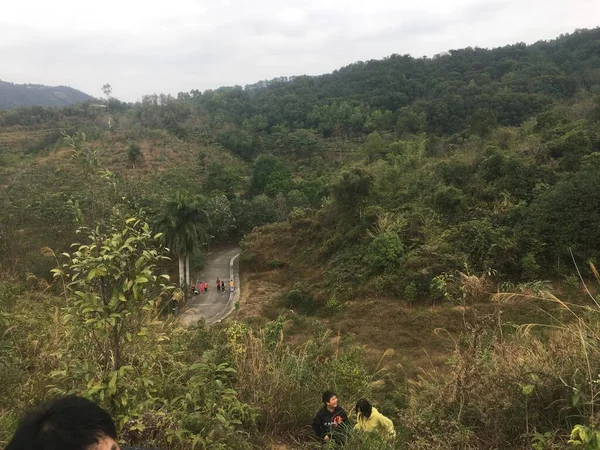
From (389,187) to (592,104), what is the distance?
44.5 feet

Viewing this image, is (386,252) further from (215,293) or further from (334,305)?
(215,293)

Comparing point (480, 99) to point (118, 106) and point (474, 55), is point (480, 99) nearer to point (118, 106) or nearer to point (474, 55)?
point (474, 55)

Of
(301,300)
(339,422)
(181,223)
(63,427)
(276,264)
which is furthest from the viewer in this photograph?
(276,264)

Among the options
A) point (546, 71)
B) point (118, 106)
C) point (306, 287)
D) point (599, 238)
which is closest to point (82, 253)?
point (599, 238)

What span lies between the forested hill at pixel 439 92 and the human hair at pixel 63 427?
3185cm

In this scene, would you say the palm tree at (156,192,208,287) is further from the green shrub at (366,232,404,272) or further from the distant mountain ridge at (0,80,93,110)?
the distant mountain ridge at (0,80,93,110)

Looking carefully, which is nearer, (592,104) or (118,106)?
(592,104)

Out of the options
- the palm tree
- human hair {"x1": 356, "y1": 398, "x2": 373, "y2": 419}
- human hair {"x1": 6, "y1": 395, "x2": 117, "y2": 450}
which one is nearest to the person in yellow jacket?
human hair {"x1": 356, "y1": 398, "x2": 373, "y2": 419}

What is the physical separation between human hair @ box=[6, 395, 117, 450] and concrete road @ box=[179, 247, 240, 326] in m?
13.7

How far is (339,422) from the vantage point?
9.37 feet

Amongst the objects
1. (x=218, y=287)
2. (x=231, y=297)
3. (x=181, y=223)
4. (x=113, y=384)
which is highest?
(x=113, y=384)

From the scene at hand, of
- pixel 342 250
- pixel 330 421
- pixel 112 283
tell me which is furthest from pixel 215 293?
pixel 112 283

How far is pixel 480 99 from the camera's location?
128 feet

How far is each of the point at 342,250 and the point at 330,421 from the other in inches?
625
